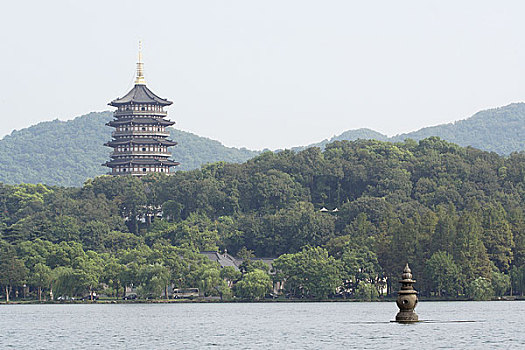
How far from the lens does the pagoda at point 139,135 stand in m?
124

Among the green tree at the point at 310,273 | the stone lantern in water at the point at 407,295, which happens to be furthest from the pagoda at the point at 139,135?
the stone lantern in water at the point at 407,295

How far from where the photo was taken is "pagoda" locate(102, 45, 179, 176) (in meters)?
124

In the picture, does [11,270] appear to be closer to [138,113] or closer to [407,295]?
[138,113]

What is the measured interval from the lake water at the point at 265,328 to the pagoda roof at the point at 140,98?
176ft

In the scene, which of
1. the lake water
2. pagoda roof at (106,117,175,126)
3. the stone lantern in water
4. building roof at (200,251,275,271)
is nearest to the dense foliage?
building roof at (200,251,275,271)

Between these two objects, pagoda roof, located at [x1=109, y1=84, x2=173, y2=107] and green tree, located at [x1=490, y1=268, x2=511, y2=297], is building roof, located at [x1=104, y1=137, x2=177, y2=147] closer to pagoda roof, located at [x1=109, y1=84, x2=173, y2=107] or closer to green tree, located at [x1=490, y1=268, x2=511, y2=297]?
pagoda roof, located at [x1=109, y1=84, x2=173, y2=107]

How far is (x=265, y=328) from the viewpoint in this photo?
51.7m

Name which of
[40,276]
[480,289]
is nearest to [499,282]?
[480,289]

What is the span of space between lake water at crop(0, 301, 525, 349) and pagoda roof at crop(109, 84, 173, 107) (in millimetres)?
53666

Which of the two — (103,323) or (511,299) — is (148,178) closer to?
(511,299)

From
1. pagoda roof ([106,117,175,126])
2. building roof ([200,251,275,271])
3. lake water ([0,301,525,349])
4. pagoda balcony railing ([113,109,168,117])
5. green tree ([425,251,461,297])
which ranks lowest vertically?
lake water ([0,301,525,349])

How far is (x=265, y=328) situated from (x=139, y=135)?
2968 inches

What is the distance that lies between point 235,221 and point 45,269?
26.3 meters

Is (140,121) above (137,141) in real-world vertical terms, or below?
above
